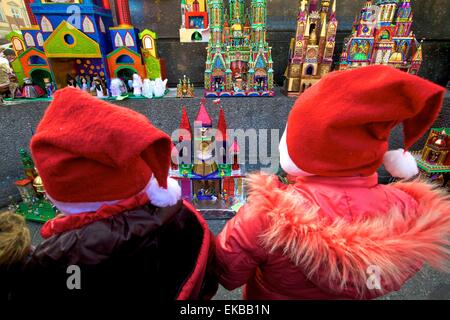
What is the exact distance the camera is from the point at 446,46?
195cm

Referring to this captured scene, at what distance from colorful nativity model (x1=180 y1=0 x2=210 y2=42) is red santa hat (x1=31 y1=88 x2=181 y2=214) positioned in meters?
1.36

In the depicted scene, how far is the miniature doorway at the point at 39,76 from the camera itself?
1760 millimetres

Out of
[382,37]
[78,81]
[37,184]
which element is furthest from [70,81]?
[382,37]

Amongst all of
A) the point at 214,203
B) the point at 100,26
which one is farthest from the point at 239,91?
the point at 100,26

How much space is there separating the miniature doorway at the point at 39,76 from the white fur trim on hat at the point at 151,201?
5.47ft

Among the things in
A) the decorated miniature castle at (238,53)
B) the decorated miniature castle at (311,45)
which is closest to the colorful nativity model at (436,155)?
the decorated miniature castle at (311,45)

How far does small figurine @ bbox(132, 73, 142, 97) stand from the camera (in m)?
1.68

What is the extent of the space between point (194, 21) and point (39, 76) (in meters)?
1.25

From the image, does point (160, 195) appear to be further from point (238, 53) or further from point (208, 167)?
point (238, 53)

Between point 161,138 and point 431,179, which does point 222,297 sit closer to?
point 161,138

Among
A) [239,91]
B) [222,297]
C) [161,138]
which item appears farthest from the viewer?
[239,91]
